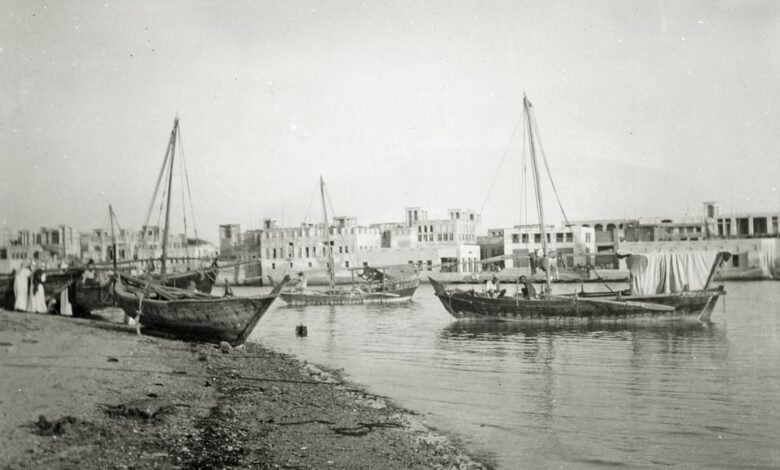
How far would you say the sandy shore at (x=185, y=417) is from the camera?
8.54 meters

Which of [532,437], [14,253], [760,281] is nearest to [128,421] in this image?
[532,437]

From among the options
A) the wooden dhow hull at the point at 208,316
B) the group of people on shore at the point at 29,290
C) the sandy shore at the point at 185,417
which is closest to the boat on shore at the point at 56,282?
the group of people on shore at the point at 29,290

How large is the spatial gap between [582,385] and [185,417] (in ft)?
31.7

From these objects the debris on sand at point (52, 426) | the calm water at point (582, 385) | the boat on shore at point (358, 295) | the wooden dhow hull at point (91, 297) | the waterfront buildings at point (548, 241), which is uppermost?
the waterfront buildings at point (548, 241)

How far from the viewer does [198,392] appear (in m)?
12.9

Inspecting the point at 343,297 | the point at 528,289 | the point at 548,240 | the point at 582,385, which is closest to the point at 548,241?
the point at 548,240

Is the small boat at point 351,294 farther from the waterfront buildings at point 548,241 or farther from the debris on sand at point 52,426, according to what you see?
the debris on sand at point 52,426

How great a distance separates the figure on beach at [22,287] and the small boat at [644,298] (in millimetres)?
20172

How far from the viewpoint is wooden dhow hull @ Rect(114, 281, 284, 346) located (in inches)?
838

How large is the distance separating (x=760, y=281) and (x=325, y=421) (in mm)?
73441

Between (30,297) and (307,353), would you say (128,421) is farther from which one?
(30,297)

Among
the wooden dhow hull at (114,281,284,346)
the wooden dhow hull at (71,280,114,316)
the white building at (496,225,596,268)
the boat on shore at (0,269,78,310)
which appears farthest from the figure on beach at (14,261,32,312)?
the white building at (496,225,596,268)

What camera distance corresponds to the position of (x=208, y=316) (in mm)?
21438

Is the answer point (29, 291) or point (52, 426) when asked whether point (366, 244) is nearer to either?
point (29, 291)
